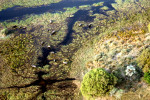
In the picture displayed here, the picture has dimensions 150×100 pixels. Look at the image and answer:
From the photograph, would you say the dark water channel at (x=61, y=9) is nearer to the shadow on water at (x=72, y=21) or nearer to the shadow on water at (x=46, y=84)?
the shadow on water at (x=72, y=21)

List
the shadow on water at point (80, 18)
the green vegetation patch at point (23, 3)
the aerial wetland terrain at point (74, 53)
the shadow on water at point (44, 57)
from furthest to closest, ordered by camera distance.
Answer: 1. the green vegetation patch at point (23, 3)
2. the shadow on water at point (80, 18)
3. the shadow on water at point (44, 57)
4. the aerial wetland terrain at point (74, 53)

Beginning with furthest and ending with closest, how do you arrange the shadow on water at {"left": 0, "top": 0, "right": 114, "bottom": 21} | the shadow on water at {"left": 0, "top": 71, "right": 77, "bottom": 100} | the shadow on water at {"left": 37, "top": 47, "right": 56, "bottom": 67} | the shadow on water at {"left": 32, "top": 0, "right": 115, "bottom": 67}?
the shadow on water at {"left": 0, "top": 0, "right": 114, "bottom": 21}, the shadow on water at {"left": 32, "top": 0, "right": 115, "bottom": 67}, the shadow on water at {"left": 37, "top": 47, "right": 56, "bottom": 67}, the shadow on water at {"left": 0, "top": 71, "right": 77, "bottom": 100}

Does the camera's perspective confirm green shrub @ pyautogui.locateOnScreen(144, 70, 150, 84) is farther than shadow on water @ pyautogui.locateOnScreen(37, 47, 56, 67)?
No

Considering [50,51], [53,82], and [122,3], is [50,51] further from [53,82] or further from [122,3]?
[122,3]

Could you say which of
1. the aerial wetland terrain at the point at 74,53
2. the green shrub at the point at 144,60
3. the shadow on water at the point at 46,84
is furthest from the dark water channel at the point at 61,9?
the green shrub at the point at 144,60

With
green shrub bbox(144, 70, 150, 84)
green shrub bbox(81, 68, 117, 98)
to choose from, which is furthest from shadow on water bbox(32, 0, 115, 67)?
green shrub bbox(144, 70, 150, 84)

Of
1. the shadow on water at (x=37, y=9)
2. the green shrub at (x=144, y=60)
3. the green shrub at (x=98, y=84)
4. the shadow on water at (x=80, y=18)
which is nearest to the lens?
the green shrub at (x=98, y=84)

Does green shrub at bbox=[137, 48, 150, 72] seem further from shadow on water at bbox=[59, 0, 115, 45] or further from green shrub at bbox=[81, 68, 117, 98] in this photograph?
shadow on water at bbox=[59, 0, 115, 45]
